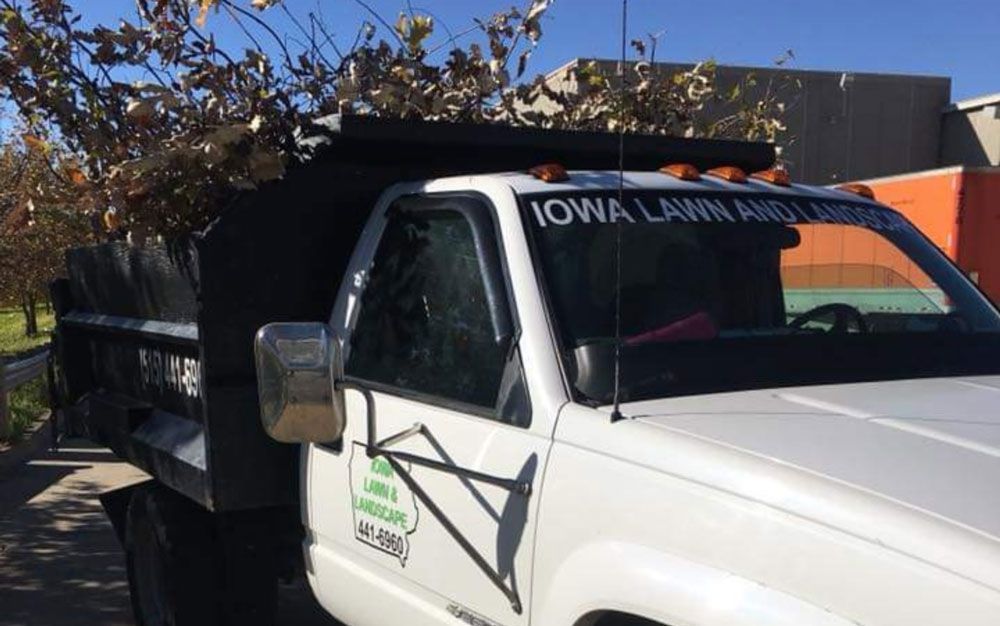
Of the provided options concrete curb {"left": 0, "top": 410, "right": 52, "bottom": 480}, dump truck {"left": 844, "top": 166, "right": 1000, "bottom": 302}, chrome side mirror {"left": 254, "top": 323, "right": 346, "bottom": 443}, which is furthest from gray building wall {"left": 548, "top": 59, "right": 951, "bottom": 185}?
chrome side mirror {"left": 254, "top": 323, "right": 346, "bottom": 443}

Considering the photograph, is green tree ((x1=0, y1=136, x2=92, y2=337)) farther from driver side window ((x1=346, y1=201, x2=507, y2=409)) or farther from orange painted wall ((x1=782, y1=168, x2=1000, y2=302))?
orange painted wall ((x1=782, y1=168, x2=1000, y2=302))

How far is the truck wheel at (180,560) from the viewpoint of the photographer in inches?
152

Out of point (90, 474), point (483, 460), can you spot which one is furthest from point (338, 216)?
point (90, 474)

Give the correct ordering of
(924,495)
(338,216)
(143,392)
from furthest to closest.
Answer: (143,392)
(338,216)
(924,495)

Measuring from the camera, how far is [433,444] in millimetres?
2723

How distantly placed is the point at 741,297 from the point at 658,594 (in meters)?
1.39

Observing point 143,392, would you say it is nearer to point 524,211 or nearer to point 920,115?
point 524,211

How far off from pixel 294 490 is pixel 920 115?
28761mm

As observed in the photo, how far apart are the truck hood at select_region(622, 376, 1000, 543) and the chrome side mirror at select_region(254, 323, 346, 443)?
32.0 inches

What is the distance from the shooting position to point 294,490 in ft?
11.6

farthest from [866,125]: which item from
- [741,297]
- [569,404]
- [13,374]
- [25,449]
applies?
[569,404]

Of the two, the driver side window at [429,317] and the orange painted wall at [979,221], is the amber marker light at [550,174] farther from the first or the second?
the orange painted wall at [979,221]

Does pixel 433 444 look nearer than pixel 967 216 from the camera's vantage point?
Yes

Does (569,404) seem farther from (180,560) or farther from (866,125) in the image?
(866,125)
